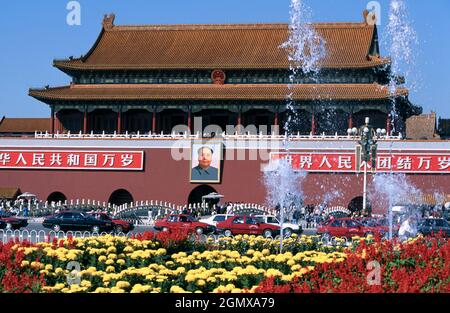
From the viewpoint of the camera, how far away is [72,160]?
39.6 meters

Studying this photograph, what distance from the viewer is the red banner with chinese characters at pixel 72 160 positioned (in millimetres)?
38875

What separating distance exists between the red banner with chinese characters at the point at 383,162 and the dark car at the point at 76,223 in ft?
40.7

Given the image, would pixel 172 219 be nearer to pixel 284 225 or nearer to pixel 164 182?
pixel 284 225

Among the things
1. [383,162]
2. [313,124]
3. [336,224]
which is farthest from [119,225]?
[313,124]

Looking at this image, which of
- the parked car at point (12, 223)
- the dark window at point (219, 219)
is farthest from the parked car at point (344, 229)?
the parked car at point (12, 223)

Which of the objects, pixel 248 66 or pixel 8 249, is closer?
pixel 8 249

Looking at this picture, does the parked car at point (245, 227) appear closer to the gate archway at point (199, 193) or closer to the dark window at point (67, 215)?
the dark window at point (67, 215)

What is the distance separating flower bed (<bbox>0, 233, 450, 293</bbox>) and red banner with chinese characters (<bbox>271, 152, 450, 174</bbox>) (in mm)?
21226

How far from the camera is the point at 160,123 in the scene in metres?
42.8

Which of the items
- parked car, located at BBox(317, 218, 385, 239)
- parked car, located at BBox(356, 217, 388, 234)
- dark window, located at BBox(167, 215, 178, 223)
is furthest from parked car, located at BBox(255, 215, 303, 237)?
dark window, located at BBox(167, 215, 178, 223)

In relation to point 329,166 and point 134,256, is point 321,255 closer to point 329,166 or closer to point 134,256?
point 134,256

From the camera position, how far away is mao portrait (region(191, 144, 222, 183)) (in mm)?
38031
